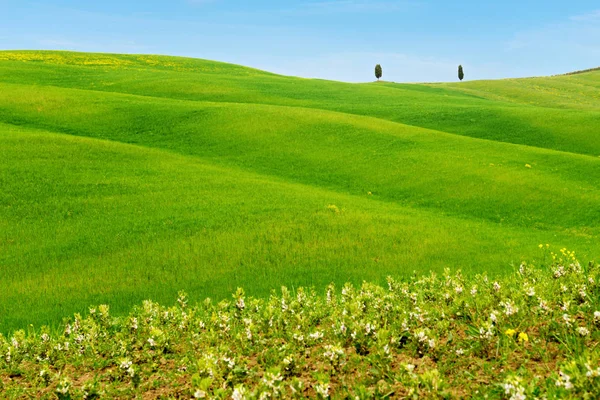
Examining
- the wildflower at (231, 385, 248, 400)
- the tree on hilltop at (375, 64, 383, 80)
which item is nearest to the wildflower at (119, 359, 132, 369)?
the wildflower at (231, 385, 248, 400)

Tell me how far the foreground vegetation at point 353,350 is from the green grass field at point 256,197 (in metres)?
5.20

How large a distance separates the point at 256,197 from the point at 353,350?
1617 centimetres

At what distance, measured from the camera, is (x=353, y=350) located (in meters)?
6.43

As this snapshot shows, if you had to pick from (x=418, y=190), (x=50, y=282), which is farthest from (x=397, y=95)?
(x=50, y=282)

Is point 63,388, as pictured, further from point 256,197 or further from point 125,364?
point 256,197

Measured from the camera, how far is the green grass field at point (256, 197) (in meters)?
15.0

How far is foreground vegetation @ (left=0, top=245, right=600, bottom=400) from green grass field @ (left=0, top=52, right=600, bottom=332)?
5199 mm

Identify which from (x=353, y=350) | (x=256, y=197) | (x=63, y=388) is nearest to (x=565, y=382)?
(x=353, y=350)

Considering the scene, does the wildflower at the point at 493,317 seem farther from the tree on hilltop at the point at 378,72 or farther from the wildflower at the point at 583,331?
the tree on hilltop at the point at 378,72

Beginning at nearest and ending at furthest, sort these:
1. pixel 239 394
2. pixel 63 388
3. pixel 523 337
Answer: pixel 239 394 < pixel 523 337 < pixel 63 388

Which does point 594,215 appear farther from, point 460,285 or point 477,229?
point 460,285

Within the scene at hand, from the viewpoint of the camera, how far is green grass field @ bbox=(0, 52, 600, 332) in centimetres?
1504

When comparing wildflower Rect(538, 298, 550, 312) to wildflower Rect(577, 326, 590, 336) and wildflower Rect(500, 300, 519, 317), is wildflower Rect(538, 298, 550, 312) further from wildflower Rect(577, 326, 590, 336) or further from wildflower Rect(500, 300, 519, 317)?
wildflower Rect(577, 326, 590, 336)

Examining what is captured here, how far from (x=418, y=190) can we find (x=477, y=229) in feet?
21.3
